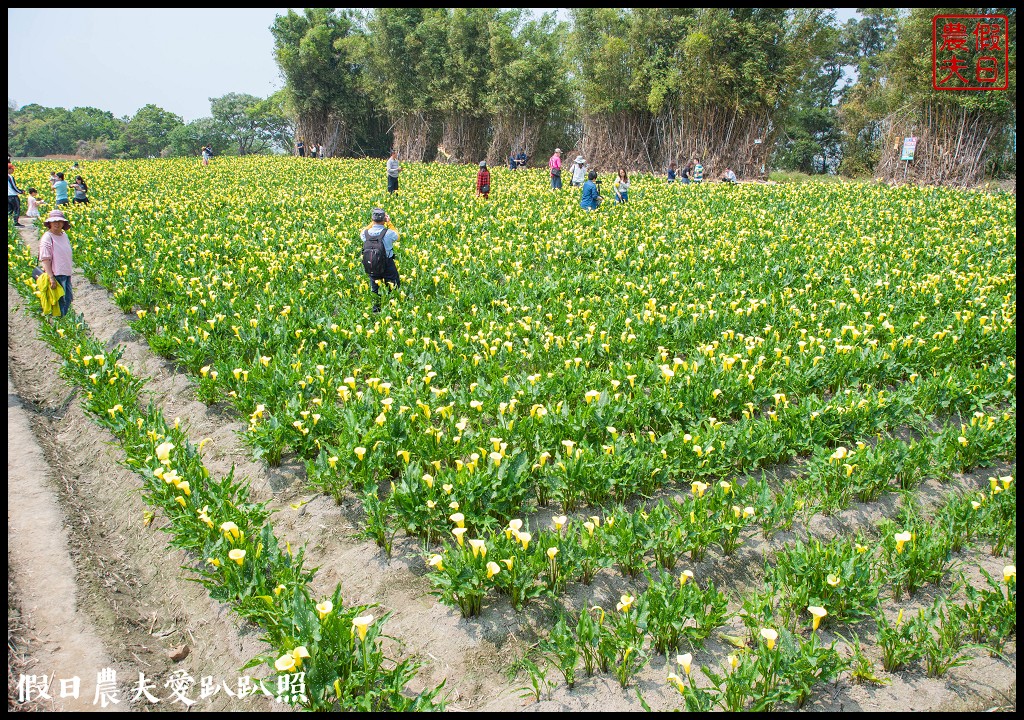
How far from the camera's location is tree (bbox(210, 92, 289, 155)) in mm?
85062

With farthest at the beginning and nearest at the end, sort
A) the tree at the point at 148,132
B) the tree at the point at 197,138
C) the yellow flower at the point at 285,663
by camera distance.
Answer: the tree at the point at 148,132
the tree at the point at 197,138
the yellow flower at the point at 285,663

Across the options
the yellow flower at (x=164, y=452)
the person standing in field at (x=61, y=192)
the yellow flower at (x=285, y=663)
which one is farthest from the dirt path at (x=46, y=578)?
the person standing in field at (x=61, y=192)

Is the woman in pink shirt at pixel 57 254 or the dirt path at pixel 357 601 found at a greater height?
the woman in pink shirt at pixel 57 254

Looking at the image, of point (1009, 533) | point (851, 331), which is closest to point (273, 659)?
point (1009, 533)

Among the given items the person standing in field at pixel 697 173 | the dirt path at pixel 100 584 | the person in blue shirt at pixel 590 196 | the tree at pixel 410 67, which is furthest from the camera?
the tree at pixel 410 67

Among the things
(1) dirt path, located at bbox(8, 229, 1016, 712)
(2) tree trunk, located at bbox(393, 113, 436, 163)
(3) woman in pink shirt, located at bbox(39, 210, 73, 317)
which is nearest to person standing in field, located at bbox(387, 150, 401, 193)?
(3) woman in pink shirt, located at bbox(39, 210, 73, 317)

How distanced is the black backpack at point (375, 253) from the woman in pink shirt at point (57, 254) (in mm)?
3874

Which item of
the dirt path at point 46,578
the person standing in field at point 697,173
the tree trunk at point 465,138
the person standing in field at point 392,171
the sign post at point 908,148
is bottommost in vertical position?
the dirt path at point 46,578

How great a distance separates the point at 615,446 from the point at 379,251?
5.44 metres

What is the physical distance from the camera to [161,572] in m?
4.65

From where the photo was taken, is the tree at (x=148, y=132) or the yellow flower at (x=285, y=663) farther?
the tree at (x=148, y=132)

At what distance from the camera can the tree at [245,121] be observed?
85062 mm

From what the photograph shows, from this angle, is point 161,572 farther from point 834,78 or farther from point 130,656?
point 834,78

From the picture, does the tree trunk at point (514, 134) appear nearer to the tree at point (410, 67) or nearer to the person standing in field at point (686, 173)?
the tree at point (410, 67)
